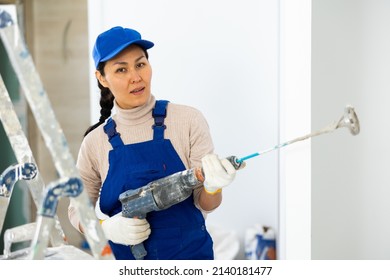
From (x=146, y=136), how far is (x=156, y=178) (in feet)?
0.43

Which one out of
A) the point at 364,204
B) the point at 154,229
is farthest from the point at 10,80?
the point at 364,204

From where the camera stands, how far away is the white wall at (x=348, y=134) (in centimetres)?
171

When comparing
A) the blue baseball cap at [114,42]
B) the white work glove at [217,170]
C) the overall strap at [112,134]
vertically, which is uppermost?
the blue baseball cap at [114,42]

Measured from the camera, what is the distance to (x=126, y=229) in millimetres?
1416

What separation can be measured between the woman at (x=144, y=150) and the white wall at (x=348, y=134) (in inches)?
18.1

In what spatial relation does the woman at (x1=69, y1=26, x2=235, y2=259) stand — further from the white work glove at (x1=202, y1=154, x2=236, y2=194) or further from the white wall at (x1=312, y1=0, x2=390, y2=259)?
the white wall at (x1=312, y1=0, x2=390, y2=259)

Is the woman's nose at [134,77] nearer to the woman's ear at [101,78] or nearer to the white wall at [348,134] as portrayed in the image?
the woman's ear at [101,78]

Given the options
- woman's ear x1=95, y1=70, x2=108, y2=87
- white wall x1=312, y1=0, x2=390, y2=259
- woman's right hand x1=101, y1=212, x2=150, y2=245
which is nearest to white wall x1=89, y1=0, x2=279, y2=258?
white wall x1=312, y1=0, x2=390, y2=259

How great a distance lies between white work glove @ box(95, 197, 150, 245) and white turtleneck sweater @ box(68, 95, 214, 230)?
0.33 feet

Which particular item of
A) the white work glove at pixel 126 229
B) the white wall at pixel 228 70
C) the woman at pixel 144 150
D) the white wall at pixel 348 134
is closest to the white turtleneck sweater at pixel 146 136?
the woman at pixel 144 150

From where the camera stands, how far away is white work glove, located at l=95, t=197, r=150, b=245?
141 centimetres
